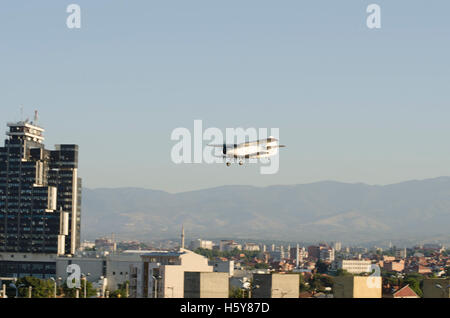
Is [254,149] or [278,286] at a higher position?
[254,149]

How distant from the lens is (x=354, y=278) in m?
146

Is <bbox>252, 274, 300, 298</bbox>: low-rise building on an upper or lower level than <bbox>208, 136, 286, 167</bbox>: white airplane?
lower

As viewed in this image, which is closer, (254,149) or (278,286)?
(254,149)

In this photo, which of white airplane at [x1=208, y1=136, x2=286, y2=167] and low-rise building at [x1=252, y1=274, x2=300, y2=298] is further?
low-rise building at [x1=252, y1=274, x2=300, y2=298]

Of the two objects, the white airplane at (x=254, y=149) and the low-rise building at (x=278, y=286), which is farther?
the low-rise building at (x=278, y=286)

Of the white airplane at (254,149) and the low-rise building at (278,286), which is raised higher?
the white airplane at (254,149)
